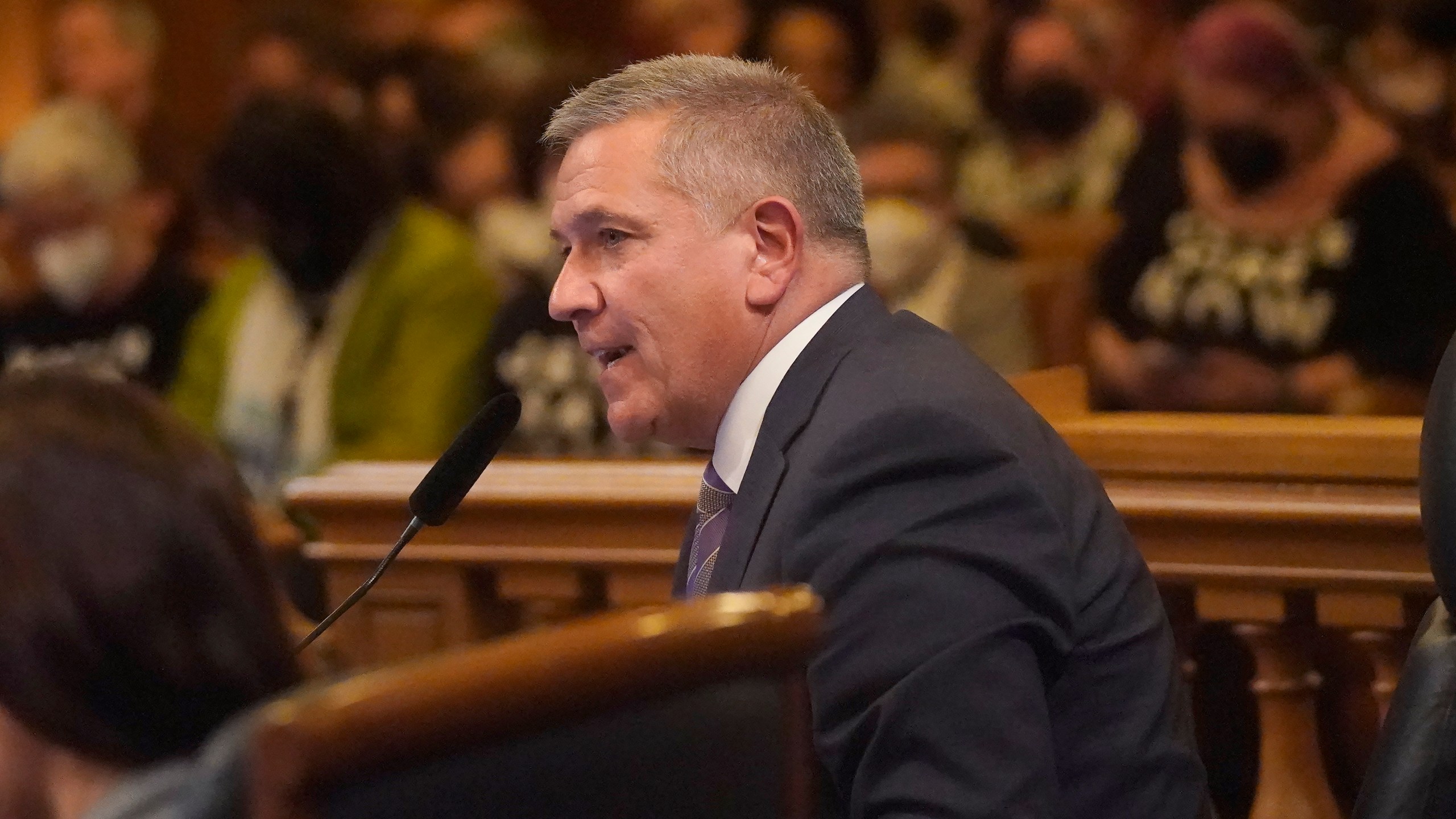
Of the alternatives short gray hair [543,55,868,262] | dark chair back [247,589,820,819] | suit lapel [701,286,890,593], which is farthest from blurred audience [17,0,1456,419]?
dark chair back [247,589,820,819]

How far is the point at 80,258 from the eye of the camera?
4.53m

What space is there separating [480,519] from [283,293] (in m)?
1.79

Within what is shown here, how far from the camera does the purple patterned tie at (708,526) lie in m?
1.72

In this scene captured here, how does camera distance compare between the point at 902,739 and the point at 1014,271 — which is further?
the point at 1014,271

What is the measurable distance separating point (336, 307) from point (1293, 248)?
6.42ft

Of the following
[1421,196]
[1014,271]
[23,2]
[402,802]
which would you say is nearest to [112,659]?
[402,802]

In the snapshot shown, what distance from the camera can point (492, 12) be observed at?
6.17 meters

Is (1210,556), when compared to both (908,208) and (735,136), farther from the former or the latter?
(908,208)

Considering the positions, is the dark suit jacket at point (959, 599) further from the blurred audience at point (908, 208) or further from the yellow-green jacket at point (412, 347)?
the yellow-green jacket at point (412, 347)

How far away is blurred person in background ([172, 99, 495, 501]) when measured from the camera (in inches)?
149

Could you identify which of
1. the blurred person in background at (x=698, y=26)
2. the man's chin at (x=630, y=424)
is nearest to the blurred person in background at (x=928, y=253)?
the blurred person in background at (x=698, y=26)

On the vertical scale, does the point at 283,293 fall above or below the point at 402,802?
below

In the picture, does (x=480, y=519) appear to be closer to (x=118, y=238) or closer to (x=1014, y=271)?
(x=1014, y=271)

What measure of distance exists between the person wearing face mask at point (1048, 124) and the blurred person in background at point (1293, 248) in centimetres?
109
